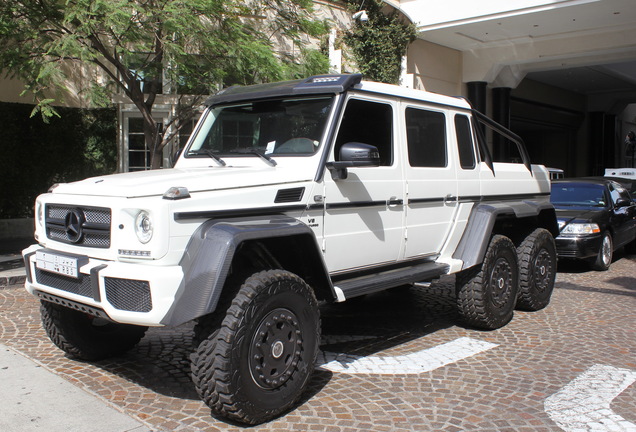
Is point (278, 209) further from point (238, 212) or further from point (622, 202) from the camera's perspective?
point (622, 202)

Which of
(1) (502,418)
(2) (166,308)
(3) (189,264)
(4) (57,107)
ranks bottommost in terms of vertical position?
(1) (502,418)

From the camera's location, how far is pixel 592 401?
14.0 ft

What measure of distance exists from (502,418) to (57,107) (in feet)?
38.9

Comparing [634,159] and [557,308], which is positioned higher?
[634,159]

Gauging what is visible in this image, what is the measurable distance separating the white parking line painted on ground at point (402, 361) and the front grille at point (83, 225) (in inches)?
81.3

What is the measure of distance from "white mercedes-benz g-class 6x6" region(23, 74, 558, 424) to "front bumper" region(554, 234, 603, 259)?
147 inches

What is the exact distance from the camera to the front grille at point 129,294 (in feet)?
11.4

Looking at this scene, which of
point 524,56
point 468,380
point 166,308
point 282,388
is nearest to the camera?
point 166,308

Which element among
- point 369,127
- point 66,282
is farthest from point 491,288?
point 66,282

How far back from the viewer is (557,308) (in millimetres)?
7109

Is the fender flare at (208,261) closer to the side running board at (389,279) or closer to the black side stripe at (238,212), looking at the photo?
the black side stripe at (238,212)

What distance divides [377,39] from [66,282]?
13.6 m

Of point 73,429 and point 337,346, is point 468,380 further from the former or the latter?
point 73,429

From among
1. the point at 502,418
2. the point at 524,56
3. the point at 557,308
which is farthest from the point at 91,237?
the point at 524,56
